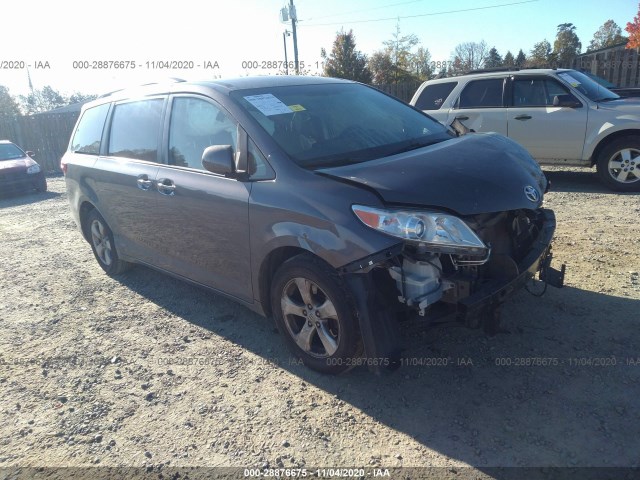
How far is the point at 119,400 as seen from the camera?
319cm

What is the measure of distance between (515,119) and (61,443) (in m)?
7.87

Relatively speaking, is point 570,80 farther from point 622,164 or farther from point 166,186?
point 166,186

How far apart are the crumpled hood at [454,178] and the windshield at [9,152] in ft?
44.5

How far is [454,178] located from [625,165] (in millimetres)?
5706

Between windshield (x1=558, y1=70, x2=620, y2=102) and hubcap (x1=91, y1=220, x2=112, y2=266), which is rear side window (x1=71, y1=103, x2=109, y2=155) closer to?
hubcap (x1=91, y1=220, x2=112, y2=266)

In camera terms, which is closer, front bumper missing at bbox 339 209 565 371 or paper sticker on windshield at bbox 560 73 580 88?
front bumper missing at bbox 339 209 565 371

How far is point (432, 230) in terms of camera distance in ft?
8.67

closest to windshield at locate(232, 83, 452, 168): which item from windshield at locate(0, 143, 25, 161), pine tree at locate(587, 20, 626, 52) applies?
windshield at locate(0, 143, 25, 161)

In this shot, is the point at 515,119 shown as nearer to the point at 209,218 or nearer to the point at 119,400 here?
the point at 209,218

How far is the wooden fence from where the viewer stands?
1952 centimetres

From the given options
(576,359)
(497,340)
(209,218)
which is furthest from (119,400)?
(576,359)

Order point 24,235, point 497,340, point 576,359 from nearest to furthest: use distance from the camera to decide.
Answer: point 576,359
point 497,340
point 24,235

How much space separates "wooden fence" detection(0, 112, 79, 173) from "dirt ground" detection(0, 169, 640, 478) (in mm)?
17465

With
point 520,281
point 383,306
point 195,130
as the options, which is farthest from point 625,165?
point 195,130
